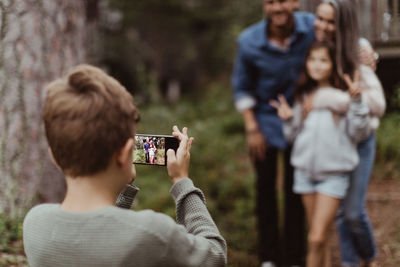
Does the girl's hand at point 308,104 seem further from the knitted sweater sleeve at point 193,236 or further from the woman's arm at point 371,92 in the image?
the knitted sweater sleeve at point 193,236

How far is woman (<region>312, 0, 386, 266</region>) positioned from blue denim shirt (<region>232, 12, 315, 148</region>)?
41cm

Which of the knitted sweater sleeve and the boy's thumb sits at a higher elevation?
the boy's thumb

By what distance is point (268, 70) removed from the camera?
4.23m

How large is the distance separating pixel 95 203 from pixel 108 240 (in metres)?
0.15

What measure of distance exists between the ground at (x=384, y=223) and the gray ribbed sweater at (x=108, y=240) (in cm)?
130

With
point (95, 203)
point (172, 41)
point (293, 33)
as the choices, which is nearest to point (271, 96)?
point (293, 33)

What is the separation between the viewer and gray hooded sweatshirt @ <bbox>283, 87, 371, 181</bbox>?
134 inches

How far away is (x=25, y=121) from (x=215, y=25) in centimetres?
1041

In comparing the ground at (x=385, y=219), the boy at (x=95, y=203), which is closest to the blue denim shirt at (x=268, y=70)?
the ground at (x=385, y=219)

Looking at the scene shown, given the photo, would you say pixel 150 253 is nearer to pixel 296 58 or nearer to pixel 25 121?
pixel 25 121

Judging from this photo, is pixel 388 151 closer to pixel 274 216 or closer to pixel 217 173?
pixel 274 216

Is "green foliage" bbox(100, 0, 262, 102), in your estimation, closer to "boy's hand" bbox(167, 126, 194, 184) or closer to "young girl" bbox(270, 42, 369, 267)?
"young girl" bbox(270, 42, 369, 267)

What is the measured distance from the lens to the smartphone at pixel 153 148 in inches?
74.5

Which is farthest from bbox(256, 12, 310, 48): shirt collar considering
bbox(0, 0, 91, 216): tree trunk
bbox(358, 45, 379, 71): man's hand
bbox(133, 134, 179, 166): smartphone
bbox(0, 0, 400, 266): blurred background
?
bbox(133, 134, 179, 166): smartphone
